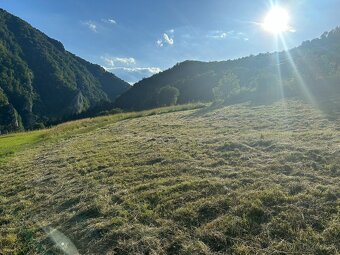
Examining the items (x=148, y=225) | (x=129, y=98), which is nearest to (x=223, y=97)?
(x=148, y=225)

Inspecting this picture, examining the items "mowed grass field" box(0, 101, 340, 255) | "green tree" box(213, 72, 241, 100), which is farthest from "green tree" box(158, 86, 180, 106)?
"mowed grass field" box(0, 101, 340, 255)

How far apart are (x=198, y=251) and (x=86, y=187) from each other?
22.6ft

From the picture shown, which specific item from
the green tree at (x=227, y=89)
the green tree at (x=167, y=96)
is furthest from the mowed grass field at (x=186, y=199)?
the green tree at (x=167, y=96)

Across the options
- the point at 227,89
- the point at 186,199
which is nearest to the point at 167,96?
the point at 227,89

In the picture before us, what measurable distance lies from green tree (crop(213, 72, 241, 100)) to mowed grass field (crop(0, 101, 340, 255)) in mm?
26516

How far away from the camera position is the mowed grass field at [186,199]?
313 inches

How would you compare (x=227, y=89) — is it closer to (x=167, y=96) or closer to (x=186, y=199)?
(x=186, y=199)

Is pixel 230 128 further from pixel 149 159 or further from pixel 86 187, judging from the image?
pixel 86 187

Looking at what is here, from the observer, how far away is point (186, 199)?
10.3 metres

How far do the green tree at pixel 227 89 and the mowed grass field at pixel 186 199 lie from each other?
26516 mm

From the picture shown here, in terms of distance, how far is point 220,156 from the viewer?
49.7 feet

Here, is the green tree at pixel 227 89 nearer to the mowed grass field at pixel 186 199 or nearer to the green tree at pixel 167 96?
the mowed grass field at pixel 186 199

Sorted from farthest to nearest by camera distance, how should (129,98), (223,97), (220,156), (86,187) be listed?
(129,98) < (223,97) < (220,156) < (86,187)

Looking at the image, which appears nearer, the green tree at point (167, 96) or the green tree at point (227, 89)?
the green tree at point (227, 89)
